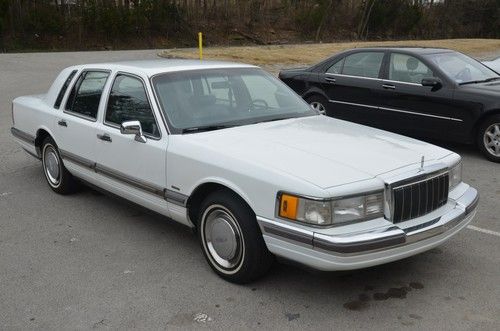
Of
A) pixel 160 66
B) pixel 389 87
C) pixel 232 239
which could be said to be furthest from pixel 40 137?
pixel 389 87

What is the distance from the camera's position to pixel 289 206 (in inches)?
136

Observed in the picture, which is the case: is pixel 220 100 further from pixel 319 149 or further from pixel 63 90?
pixel 63 90

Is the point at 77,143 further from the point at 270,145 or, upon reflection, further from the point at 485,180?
the point at 485,180

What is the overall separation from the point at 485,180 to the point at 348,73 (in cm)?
320

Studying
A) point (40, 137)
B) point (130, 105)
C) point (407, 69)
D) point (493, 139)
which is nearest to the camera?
point (130, 105)

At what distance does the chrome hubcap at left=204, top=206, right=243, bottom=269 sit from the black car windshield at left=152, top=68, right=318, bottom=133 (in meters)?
0.76

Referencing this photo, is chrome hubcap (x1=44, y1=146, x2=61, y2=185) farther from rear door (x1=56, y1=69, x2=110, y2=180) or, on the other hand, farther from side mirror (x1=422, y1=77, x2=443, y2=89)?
side mirror (x1=422, y1=77, x2=443, y2=89)

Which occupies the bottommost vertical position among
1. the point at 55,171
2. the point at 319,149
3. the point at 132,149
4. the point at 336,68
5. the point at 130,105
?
the point at 55,171

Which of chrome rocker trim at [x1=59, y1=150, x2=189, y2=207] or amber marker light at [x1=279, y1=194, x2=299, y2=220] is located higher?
amber marker light at [x1=279, y1=194, x2=299, y2=220]

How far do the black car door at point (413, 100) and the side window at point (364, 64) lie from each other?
18 cm

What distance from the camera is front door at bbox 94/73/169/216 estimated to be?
4.39 metres

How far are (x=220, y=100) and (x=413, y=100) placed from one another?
171 inches

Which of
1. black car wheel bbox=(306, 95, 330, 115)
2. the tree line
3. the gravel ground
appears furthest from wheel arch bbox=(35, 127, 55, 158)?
the tree line

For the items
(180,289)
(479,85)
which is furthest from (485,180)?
(180,289)
